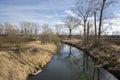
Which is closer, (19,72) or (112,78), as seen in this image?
(19,72)

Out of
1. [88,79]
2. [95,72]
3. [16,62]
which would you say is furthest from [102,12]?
[16,62]

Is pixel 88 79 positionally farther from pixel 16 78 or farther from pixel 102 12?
pixel 102 12

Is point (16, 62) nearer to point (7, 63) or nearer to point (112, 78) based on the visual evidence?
point (7, 63)

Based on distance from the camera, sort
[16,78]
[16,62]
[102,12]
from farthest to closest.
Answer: [102,12] → [16,62] → [16,78]

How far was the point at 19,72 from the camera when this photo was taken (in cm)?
1681

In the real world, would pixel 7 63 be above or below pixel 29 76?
above

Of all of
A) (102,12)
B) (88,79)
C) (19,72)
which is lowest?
(88,79)

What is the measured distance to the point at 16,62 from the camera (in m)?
19.2

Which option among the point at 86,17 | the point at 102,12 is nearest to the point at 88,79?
the point at 102,12

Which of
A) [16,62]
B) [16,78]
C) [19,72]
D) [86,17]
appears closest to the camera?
[16,78]

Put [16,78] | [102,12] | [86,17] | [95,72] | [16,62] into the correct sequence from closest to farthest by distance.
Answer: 1. [16,78]
2. [16,62]
3. [95,72]
4. [102,12]
5. [86,17]

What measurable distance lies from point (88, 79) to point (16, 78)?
24.2 feet

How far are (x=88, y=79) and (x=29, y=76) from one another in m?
5.82

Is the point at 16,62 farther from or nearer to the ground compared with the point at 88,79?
farther from the ground
